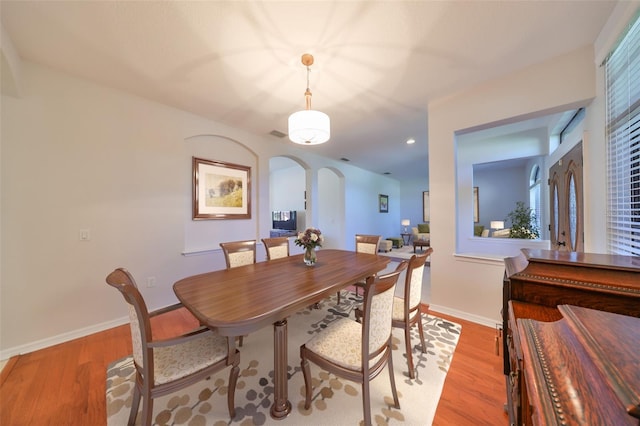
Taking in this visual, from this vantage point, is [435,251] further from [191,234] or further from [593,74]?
[191,234]

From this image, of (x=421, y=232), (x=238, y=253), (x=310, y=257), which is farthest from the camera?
(x=421, y=232)

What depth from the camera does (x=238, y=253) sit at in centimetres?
250

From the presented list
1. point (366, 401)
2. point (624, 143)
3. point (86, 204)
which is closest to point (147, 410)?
point (366, 401)

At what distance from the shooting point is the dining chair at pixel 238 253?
2.41m

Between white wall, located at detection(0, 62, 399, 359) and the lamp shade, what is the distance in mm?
1915

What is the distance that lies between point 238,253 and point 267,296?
1.21 m

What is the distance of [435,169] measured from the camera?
9.32ft

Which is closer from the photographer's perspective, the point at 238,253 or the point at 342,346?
the point at 342,346

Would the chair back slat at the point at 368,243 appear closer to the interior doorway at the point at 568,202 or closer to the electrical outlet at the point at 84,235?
the interior doorway at the point at 568,202

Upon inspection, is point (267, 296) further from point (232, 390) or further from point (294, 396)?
point (294, 396)

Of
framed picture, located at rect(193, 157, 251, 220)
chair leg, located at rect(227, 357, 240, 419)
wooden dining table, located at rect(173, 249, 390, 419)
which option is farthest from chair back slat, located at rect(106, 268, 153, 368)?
framed picture, located at rect(193, 157, 251, 220)

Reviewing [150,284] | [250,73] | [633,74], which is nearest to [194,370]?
[150,284]

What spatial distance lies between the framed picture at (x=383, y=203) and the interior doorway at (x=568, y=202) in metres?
4.51

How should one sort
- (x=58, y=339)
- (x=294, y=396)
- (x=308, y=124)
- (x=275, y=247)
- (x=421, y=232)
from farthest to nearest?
1. (x=421, y=232)
2. (x=275, y=247)
3. (x=58, y=339)
4. (x=308, y=124)
5. (x=294, y=396)
